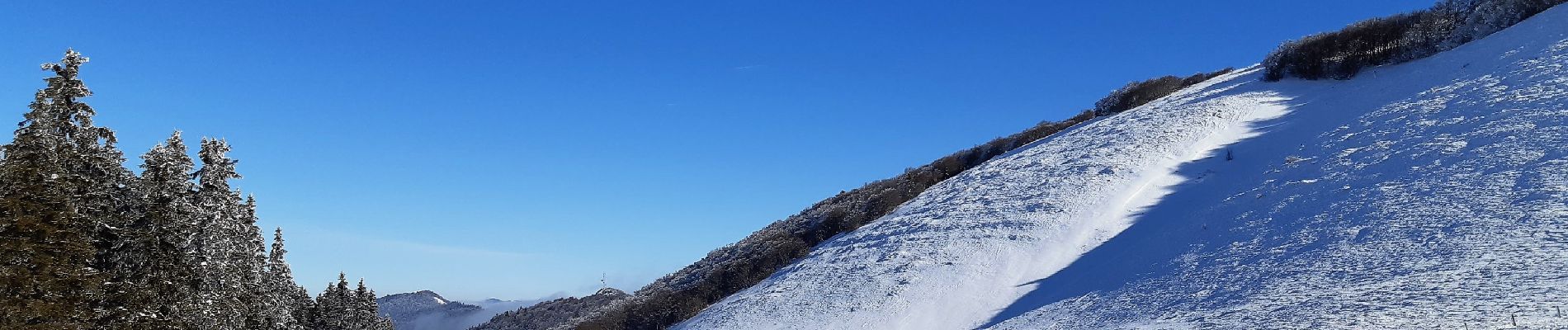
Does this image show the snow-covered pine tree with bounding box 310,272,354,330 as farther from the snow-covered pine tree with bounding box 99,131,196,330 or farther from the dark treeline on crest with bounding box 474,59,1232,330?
the snow-covered pine tree with bounding box 99,131,196,330

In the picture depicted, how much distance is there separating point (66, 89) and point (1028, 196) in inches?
973

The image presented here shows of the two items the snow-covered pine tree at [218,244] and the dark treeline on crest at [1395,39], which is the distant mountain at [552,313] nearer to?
the snow-covered pine tree at [218,244]

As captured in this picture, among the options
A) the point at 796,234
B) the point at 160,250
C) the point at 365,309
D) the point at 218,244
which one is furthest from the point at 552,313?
the point at 160,250

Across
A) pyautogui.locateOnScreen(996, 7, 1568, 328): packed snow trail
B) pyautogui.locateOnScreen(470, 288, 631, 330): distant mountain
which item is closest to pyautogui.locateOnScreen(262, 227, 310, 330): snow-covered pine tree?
pyautogui.locateOnScreen(470, 288, 631, 330): distant mountain

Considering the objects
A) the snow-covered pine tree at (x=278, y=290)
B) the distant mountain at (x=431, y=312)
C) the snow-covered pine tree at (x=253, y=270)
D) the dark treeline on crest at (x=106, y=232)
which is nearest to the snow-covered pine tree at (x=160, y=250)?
the dark treeline on crest at (x=106, y=232)

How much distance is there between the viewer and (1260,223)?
696 inches

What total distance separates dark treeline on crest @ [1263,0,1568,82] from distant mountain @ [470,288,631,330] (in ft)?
115

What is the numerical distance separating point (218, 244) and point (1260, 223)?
2422cm

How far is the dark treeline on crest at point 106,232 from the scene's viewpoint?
52.7ft

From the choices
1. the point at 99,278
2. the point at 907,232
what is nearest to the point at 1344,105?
the point at 907,232

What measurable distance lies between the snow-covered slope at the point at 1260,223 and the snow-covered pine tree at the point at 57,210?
575 inches

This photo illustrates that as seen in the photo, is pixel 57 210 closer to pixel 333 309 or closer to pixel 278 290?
pixel 278 290

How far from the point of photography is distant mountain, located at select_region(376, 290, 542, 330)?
122875 mm

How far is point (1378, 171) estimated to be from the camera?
18328 mm
